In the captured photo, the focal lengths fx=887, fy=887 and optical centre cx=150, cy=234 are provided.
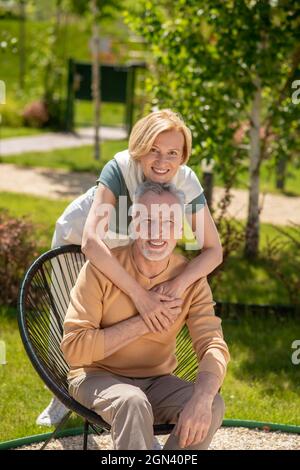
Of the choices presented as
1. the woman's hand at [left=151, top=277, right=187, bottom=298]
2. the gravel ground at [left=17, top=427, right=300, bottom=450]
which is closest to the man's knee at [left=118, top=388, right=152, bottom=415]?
the woman's hand at [left=151, top=277, right=187, bottom=298]

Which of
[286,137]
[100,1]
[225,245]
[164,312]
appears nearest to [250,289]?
[225,245]

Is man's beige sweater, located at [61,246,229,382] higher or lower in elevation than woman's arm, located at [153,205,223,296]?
lower

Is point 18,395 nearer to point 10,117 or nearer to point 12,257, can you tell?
point 12,257

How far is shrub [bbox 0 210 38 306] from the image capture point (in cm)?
573

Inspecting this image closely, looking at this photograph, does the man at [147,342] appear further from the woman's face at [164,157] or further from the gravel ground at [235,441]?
the gravel ground at [235,441]

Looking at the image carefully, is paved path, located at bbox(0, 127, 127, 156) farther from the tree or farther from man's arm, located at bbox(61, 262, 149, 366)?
man's arm, located at bbox(61, 262, 149, 366)

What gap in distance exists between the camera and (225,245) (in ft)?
19.1

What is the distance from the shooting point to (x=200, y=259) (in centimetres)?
331

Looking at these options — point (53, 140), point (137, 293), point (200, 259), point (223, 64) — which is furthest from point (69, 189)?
point (137, 293)

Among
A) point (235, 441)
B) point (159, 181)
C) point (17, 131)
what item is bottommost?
point (17, 131)

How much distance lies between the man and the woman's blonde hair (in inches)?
5.7

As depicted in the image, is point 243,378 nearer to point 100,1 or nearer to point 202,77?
point 202,77

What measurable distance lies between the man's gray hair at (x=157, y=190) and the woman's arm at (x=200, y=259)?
0.82 feet

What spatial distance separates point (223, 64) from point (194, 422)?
3.97 metres
